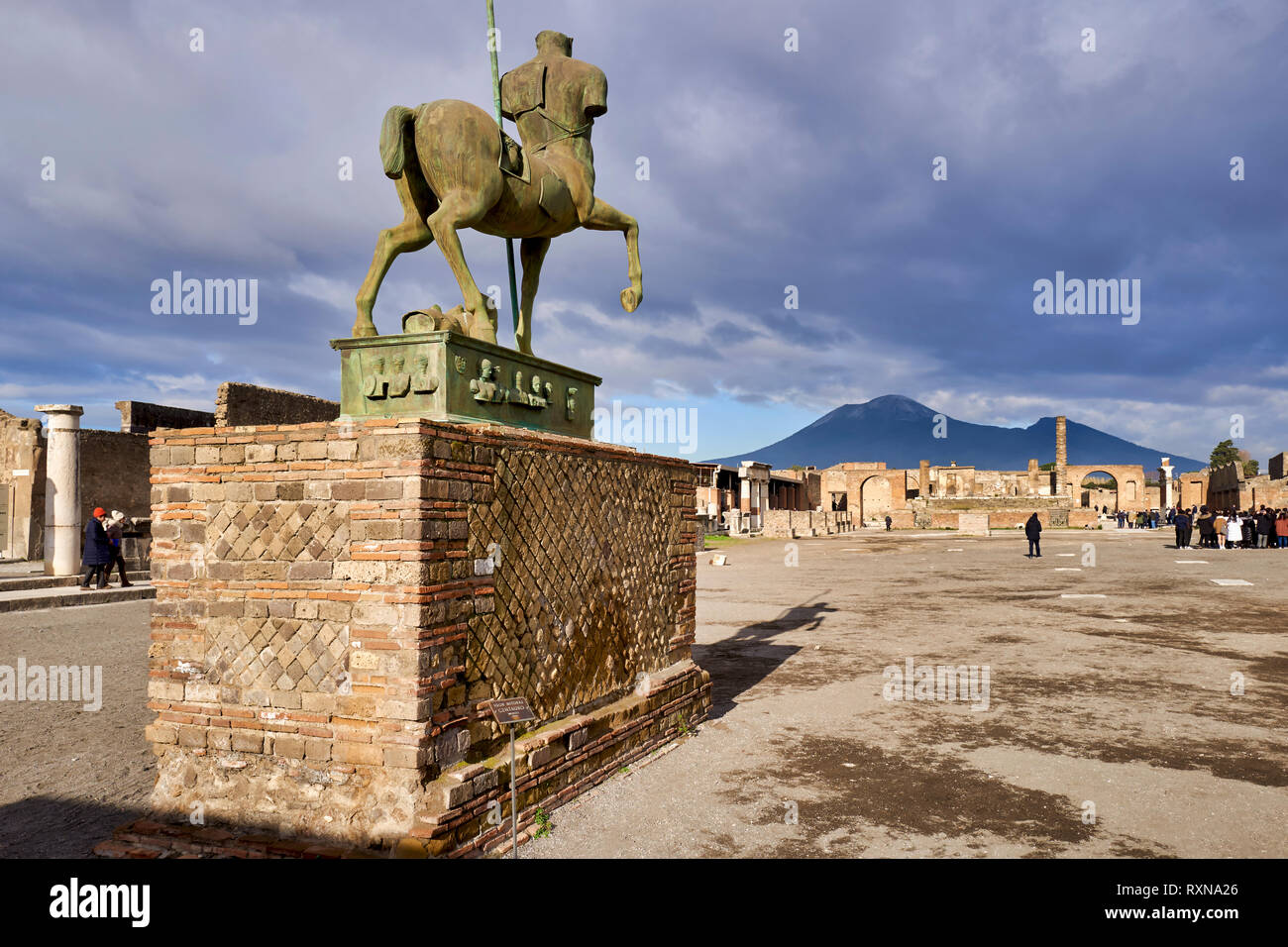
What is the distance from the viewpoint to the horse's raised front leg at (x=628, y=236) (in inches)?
235

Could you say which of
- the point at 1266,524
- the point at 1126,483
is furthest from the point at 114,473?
the point at 1126,483

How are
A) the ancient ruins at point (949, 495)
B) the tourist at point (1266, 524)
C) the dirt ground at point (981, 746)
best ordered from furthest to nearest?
the ancient ruins at point (949, 495) < the tourist at point (1266, 524) < the dirt ground at point (981, 746)

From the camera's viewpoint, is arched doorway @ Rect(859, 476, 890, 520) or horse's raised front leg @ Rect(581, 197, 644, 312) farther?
arched doorway @ Rect(859, 476, 890, 520)

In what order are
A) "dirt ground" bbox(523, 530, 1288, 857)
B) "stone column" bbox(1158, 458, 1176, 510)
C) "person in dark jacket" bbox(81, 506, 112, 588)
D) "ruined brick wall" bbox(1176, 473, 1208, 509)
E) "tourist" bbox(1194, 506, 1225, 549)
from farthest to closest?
"stone column" bbox(1158, 458, 1176, 510) → "ruined brick wall" bbox(1176, 473, 1208, 509) → "tourist" bbox(1194, 506, 1225, 549) → "person in dark jacket" bbox(81, 506, 112, 588) → "dirt ground" bbox(523, 530, 1288, 857)

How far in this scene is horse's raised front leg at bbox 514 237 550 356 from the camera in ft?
19.4

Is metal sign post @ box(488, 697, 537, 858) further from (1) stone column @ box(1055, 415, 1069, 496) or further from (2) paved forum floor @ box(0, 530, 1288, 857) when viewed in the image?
(1) stone column @ box(1055, 415, 1069, 496)

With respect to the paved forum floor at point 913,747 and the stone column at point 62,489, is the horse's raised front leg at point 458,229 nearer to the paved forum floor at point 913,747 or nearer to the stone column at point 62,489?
the paved forum floor at point 913,747

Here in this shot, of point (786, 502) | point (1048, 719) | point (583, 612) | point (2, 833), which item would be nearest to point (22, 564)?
point (2, 833)

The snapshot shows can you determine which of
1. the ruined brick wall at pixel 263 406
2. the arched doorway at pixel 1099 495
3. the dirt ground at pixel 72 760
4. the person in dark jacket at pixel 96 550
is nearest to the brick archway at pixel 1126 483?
the arched doorway at pixel 1099 495

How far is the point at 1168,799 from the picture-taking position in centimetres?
487

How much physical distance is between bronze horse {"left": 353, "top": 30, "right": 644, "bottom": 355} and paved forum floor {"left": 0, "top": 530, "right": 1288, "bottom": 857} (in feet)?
10.8

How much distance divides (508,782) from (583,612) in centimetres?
130

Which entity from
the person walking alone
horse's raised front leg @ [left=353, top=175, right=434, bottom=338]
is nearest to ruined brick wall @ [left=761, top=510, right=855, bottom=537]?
the person walking alone
